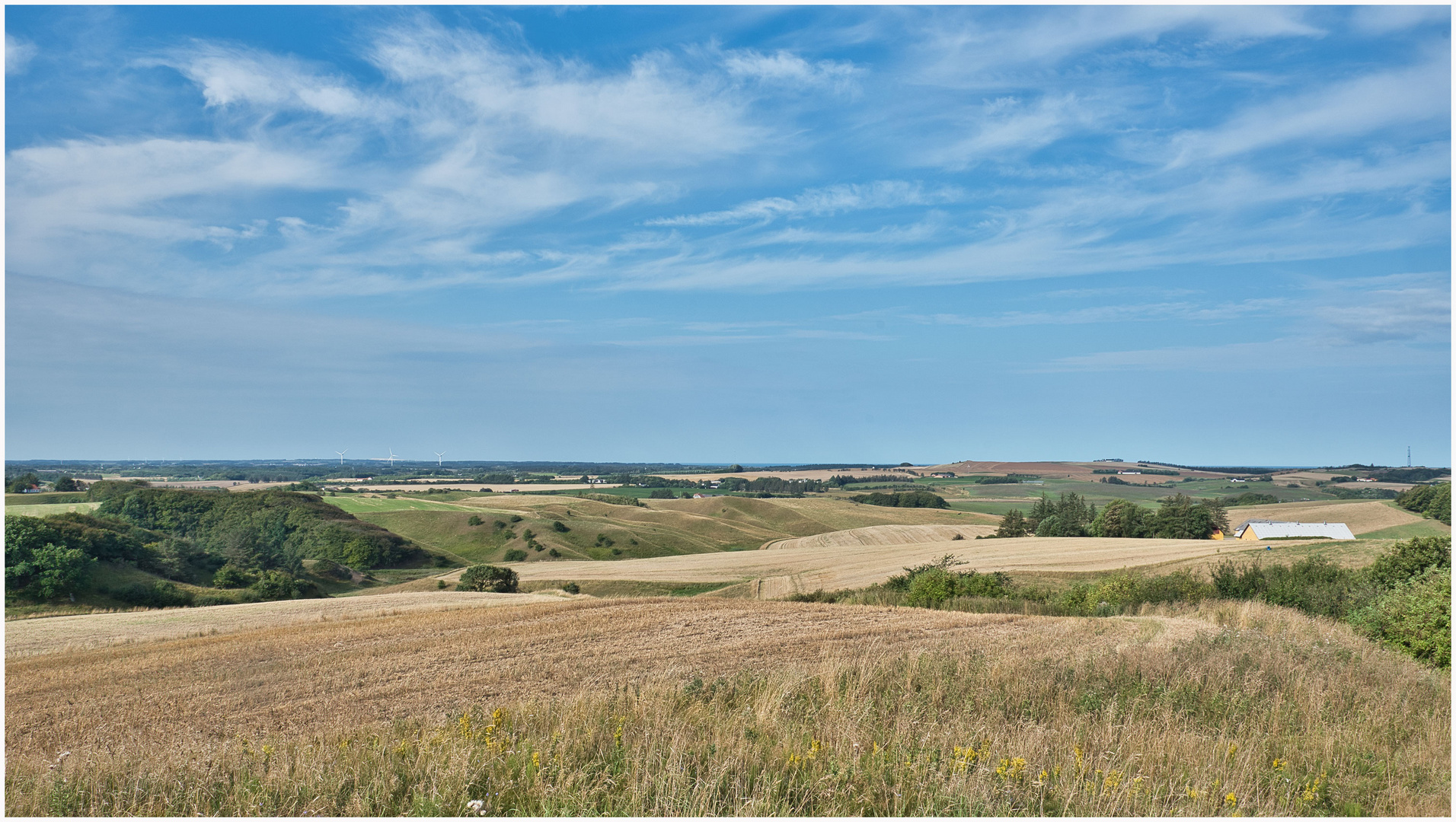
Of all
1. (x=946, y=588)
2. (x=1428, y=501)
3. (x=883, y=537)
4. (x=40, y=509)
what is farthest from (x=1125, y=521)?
(x=40, y=509)

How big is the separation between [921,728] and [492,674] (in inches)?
373

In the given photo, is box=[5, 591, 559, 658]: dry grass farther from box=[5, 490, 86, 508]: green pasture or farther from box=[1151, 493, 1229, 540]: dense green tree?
box=[1151, 493, 1229, 540]: dense green tree

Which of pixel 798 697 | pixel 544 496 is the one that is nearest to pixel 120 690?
pixel 798 697

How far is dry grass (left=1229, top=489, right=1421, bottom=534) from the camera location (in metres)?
74.3

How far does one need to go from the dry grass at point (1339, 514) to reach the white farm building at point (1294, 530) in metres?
1.28

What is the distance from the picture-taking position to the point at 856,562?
65.3 meters

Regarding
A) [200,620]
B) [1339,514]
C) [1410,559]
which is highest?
[1410,559]

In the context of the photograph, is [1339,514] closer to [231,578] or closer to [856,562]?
[856,562]

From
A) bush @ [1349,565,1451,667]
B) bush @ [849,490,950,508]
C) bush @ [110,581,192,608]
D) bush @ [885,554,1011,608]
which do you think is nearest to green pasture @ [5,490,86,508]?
bush @ [110,581,192,608]

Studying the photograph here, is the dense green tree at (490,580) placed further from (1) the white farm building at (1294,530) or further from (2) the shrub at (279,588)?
(1) the white farm building at (1294,530)

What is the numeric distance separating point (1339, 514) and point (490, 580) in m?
79.5

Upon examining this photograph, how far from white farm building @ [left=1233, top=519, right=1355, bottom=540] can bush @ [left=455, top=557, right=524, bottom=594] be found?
63.4m

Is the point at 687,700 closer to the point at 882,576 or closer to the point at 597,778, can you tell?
the point at 597,778

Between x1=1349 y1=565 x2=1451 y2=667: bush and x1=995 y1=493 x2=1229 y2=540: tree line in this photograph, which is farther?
x1=995 y1=493 x2=1229 y2=540: tree line
